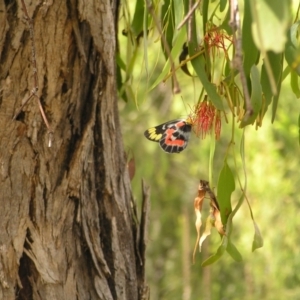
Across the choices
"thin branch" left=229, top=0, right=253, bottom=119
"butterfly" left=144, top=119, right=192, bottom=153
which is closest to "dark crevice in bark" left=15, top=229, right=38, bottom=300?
"butterfly" left=144, top=119, right=192, bottom=153

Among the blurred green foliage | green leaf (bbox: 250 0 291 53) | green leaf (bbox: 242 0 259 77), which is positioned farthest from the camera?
the blurred green foliage

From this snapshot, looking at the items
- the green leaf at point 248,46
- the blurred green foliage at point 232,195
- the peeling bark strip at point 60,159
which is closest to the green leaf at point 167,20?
the peeling bark strip at point 60,159

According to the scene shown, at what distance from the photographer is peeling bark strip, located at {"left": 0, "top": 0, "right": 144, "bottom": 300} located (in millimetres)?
1019

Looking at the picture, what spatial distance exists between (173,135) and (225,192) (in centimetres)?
12

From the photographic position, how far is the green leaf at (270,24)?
0.51 meters

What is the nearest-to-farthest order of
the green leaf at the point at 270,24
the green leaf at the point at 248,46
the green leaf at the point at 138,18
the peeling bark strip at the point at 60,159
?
the green leaf at the point at 270,24 < the green leaf at the point at 248,46 < the peeling bark strip at the point at 60,159 < the green leaf at the point at 138,18

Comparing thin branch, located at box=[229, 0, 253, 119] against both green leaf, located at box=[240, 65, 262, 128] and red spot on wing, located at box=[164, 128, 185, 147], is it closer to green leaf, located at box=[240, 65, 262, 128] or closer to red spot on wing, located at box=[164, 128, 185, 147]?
green leaf, located at box=[240, 65, 262, 128]

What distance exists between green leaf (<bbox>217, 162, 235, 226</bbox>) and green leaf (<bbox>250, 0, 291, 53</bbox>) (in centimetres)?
53

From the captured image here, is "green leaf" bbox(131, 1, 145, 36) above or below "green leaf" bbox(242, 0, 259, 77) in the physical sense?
above

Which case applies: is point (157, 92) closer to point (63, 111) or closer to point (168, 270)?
point (168, 270)

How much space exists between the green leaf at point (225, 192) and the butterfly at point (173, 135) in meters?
0.08

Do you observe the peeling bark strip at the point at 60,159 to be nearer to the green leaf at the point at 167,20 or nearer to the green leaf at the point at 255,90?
the green leaf at the point at 167,20

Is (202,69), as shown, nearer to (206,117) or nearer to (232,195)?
(206,117)

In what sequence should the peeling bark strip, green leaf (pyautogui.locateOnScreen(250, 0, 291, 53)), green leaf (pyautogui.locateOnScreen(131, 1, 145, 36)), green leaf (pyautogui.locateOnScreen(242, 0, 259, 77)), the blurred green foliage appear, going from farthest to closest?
the blurred green foliage < green leaf (pyautogui.locateOnScreen(131, 1, 145, 36)) < the peeling bark strip < green leaf (pyautogui.locateOnScreen(242, 0, 259, 77)) < green leaf (pyautogui.locateOnScreen(250, 0, 291, 53))
